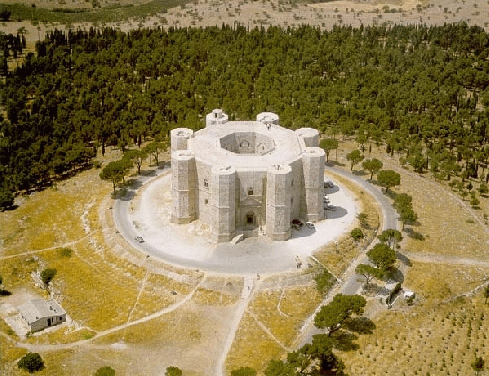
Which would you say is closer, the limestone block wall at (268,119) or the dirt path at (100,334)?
the dirt path at (100,334)

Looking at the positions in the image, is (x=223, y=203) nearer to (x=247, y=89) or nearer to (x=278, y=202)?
(x=278, y=202)

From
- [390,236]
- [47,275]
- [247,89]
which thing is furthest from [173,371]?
[247,89]

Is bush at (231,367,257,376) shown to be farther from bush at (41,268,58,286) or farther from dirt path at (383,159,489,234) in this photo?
dirt path at (383,159,489,234)

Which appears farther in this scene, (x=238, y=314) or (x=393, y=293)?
(x=393, y=293)

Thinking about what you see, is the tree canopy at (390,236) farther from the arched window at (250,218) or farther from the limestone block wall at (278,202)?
the arched window at (250,218)

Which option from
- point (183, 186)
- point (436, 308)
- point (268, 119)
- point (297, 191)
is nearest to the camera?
point (436, 308)

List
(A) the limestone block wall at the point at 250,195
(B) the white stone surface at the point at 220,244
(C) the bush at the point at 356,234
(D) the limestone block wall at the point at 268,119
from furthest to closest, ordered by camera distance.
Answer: (D) the limestone block wall at the point at 268,119 < (C) the bush at the point at 356,234 < (A) the limestone block wall at the point at 250,195 < (B) the white stone surface at the point at 220,244

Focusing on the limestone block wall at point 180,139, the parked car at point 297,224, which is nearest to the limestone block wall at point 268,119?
the limestone block wall at point 180,139

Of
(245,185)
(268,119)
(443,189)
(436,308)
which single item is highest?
(268,119)
